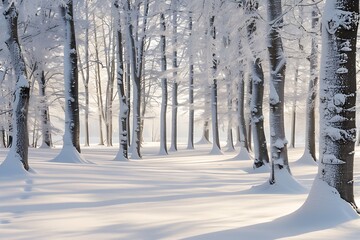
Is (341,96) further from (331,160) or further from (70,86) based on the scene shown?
(70,86)

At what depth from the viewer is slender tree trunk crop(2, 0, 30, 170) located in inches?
330

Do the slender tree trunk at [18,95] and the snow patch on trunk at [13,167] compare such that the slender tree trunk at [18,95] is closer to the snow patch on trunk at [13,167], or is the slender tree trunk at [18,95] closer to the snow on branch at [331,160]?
the snow patch on trunk at [13,167]

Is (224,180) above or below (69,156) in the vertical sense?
below

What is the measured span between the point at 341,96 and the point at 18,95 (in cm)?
637

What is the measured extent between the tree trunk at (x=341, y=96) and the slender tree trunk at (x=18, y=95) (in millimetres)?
6072

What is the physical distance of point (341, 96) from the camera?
4.96 metres

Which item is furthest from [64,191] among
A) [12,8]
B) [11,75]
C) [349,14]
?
[11,75]

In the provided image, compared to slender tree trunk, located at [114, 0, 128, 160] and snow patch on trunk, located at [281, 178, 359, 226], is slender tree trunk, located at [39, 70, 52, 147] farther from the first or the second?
snow patch on trunk, located at [281, 178, 359, 226]

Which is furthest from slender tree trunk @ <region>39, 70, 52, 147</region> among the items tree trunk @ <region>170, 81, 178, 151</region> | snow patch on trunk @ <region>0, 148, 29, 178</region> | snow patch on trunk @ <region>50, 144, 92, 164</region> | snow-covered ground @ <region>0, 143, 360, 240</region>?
snow-covered ground @ <region>0, 143, 360, 240</region>

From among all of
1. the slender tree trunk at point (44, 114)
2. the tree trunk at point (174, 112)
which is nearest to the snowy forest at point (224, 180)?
the slender tree trunk at point (44, 114)

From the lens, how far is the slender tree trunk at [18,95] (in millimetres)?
8375

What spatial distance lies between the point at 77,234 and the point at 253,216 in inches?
90.1

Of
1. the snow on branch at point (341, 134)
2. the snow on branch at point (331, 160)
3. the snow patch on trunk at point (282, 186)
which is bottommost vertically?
the snow patch on trunk at point (282, 186)

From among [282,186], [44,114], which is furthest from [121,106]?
[44,114]
